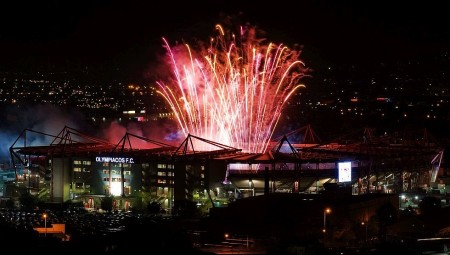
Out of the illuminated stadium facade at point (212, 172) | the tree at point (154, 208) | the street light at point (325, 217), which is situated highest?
the illuminated stadium facade at point (212, 172)

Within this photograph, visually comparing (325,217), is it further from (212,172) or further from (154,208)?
(212,172)

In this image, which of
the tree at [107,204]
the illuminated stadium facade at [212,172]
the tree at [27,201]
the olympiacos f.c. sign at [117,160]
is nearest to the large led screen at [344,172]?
the illuminated stadium facade at [212,172]

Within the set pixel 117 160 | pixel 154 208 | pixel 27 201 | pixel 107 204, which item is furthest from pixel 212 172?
pixel 27 201

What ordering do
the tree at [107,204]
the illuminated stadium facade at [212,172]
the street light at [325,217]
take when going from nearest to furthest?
the street light at [325,217] → the tree at [107,204] → the illuminated stadium facade at [212,172]

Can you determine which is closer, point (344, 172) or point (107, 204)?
point (107, 204)

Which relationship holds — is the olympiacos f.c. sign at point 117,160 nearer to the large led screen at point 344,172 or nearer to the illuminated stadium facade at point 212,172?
the illuminated stadium facade at point 212,172

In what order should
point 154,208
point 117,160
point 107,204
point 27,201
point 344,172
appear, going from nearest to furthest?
point 154,208 → point 107,204 → point 27,201 → point 344,172 → point 117,160

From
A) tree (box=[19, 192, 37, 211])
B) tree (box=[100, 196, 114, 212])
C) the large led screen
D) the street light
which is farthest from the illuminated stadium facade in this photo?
the street light

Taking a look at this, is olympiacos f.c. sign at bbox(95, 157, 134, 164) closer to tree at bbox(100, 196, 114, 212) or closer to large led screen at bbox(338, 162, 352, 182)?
tree at bbox(100, 196, 114, 212)

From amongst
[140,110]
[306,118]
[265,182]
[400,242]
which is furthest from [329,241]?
[140,110]
